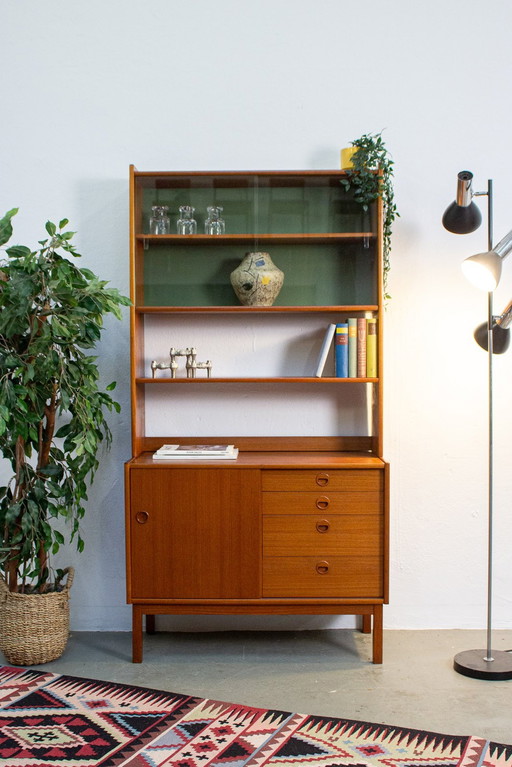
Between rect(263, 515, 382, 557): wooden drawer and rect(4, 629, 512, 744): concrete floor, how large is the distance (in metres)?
0.48

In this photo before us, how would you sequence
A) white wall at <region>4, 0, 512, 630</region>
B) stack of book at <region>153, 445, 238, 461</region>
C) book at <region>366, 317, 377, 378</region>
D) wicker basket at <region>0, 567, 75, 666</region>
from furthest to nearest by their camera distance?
white wall at <region>4, 0, 512, 630</region>, book at <region>366, 317, 377, 378</region>, stack of book at <region>153, 445, 238, 461</region>, wicker basket at <region>0, 567, 75, 666</region>

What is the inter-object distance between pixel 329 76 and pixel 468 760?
9.64 feet

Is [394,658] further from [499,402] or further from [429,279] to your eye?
[429,279]

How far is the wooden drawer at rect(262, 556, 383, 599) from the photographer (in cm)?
324

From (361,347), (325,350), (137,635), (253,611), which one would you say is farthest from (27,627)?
(361,347)

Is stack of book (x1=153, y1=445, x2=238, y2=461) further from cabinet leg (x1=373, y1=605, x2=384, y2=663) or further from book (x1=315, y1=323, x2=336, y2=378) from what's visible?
cabinet leg (x1=373, y1=605, x2=384, y2=663)

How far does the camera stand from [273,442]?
3.69 m

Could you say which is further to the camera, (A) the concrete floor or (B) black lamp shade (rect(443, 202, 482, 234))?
(B) black lamp shade (rect(443, 202, 482, 234))

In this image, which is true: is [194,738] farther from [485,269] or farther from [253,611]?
[485,269]

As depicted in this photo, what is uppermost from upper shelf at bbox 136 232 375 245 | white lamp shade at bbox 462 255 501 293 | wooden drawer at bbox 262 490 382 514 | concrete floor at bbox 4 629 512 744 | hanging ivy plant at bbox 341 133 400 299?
hanging ivy plant at bbox 341 133 400 299

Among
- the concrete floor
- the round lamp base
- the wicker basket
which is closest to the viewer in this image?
the concrete floor

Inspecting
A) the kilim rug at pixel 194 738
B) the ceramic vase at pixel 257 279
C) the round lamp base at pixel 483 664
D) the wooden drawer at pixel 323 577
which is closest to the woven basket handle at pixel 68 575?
the kilim rug at pixel 194 738

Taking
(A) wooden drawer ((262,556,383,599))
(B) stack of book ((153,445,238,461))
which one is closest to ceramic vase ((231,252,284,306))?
(B) stack of book ((153,445,238,461))

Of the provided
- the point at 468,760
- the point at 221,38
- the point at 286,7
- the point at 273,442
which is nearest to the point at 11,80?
the point at 221,38
